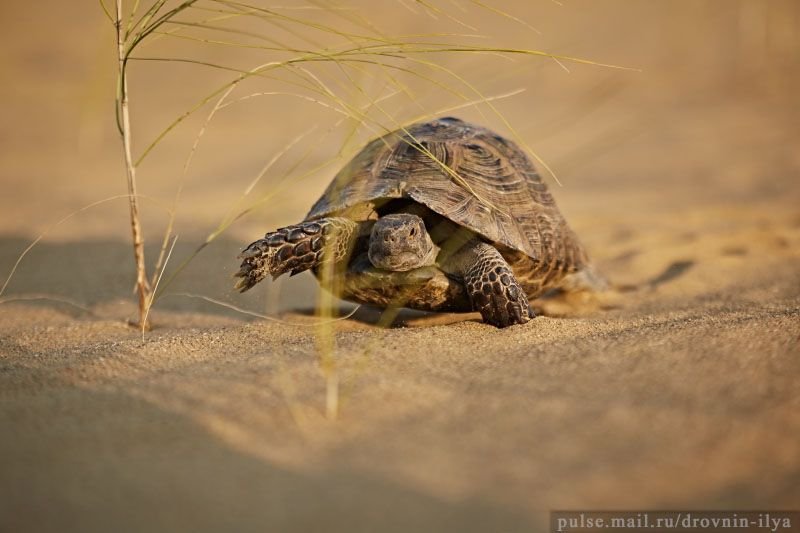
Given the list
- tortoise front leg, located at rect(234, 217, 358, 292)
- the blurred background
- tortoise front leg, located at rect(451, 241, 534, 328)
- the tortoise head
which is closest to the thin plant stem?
the blurred background

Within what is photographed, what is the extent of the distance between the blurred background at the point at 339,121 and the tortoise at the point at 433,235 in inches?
11.0

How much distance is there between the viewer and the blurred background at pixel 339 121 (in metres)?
4.84

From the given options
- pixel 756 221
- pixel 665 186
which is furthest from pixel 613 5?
pixel 756 221

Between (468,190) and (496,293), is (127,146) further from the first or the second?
(496,293)

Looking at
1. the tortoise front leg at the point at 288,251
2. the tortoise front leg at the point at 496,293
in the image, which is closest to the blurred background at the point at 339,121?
the tortoise front leg at the point at 288,251

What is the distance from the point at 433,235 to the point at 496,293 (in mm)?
624

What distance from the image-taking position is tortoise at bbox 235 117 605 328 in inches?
132

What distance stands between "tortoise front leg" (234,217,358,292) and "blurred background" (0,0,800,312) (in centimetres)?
22

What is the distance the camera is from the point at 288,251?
3.37 meters

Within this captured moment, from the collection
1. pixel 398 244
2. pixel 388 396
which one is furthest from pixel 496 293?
pixel 388 396

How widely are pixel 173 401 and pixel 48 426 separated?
0.34 m

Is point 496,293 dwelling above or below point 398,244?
below

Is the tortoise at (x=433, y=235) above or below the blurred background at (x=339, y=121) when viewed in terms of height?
below

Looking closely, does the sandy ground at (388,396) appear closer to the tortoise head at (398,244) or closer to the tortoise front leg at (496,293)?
the tortoise front leg at (496,293)
